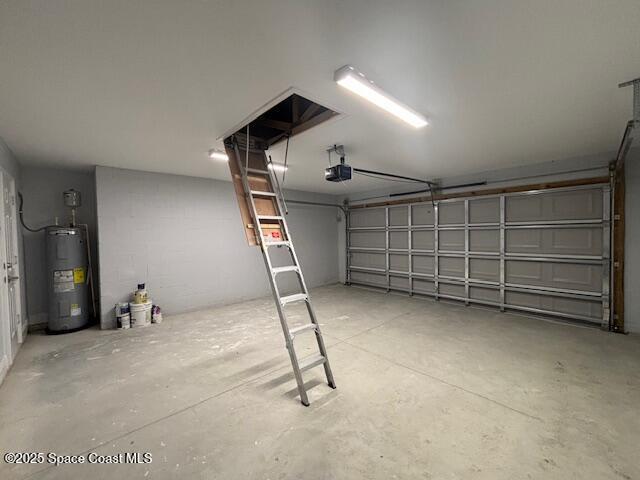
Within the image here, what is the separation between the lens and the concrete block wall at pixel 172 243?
4.12 meters

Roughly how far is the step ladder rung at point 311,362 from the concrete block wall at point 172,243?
11.0 feet

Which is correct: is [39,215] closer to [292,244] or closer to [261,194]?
[261,194]

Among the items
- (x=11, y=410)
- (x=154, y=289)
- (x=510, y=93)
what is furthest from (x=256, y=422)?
(x=154, y=289)

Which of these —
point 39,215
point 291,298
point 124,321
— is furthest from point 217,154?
point 39,215

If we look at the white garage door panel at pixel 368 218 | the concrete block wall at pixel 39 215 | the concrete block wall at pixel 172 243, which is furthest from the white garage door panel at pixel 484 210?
the concrete block wall at pixel 39 215

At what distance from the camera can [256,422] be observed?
197 centimetres

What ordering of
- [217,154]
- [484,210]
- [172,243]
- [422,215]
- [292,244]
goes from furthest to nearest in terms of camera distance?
[422,215] → [484,210] → [172,243] → [217,154] → [292,244]

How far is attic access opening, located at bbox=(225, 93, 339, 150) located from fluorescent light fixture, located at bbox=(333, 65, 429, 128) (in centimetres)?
51

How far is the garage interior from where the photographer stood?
151 cm

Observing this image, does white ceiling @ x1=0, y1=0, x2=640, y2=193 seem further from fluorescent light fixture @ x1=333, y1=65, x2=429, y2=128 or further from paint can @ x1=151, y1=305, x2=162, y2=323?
paint can @ x1=151, y1=305, x2=162, y2=323

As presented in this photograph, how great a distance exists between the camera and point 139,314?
161 inches

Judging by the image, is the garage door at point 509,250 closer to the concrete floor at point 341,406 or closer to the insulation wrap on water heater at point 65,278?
the concrete floor at point 341,406

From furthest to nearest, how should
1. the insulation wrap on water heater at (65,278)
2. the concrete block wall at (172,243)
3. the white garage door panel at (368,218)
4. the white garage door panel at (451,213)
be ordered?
the white garage door panel at (368,218), the white garage door panel at (451,213), the concrete block wall at (172,243), the insulation wrap on water heater at (65,278)

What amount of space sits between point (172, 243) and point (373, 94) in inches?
166
